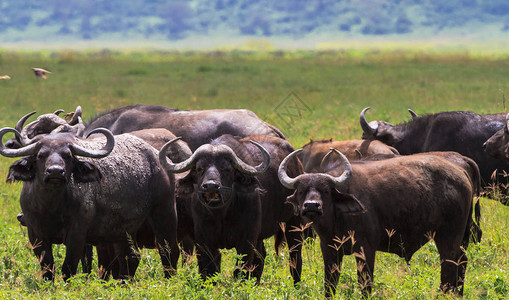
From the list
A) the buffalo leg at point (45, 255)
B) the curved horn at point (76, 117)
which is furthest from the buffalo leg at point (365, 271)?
the curved horn at point (76, 117)

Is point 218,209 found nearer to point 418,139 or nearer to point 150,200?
point 150,200

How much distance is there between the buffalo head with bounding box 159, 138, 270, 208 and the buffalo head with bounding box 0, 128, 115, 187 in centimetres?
80

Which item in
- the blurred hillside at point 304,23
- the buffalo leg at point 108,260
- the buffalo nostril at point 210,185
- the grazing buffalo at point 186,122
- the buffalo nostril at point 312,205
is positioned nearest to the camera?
the buffalo nostril at point 312,205

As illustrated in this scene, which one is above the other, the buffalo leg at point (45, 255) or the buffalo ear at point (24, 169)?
the buffalo ear at point (24, 169)

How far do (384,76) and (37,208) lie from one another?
3713 centimetres

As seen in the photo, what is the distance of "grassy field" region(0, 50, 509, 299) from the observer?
770cm

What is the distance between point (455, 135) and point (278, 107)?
51.8ft

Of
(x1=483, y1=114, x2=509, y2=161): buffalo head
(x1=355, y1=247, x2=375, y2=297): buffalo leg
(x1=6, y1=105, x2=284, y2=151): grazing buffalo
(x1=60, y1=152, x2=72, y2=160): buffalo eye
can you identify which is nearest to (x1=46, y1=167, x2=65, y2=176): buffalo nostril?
(x1=60, y1=152, x2=72, y2=160): buffalo eye

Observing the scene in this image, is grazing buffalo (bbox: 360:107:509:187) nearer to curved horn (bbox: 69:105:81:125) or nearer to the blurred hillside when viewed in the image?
curved horn (bbox: 69:105:81:125)

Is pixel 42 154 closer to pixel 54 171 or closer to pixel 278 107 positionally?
pixel 54 171

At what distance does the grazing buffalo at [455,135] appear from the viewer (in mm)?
11781

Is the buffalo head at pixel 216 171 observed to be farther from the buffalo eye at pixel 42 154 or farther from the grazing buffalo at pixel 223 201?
the buffalo eye at pixel 42 154

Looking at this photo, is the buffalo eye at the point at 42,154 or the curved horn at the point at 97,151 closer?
the buffalo eye at the point at 42,154

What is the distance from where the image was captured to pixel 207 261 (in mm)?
8422
